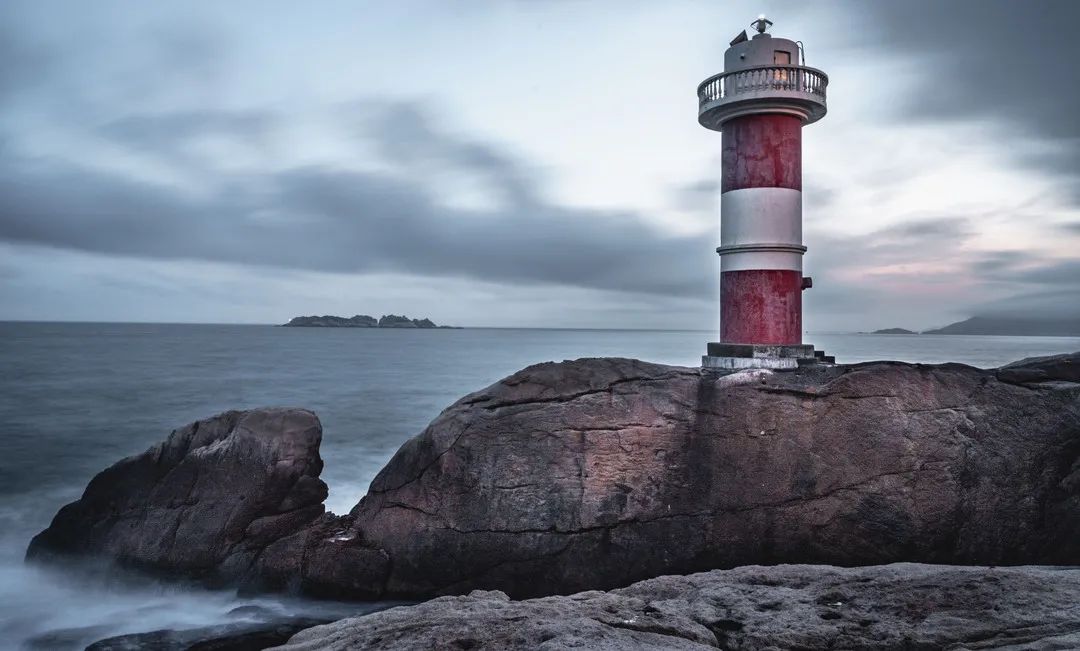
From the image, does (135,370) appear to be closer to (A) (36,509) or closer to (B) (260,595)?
(A) (36,509)

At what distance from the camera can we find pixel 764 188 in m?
8.99

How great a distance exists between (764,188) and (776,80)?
1265 millimetres

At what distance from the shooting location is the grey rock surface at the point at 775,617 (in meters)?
3.45

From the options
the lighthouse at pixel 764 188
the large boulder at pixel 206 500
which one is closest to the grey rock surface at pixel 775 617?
the large boulder at pixel 206 500

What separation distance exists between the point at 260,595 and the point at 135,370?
3782cm

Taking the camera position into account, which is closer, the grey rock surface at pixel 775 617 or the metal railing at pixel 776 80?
the grey rock surface at pixel 775 617

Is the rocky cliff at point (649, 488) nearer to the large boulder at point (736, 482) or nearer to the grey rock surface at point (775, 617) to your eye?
the large boulder at point (736, 482)

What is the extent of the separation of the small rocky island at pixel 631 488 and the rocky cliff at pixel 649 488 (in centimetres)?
2

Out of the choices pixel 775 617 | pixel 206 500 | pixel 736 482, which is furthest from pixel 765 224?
pixel 206 500

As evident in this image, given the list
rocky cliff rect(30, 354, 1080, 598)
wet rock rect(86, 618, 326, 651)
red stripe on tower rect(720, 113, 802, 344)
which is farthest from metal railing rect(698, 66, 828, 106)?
wet rock rect(86, 618, 326, 651)

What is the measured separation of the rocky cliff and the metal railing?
3.66 meters

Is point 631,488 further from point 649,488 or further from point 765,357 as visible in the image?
point 765,357

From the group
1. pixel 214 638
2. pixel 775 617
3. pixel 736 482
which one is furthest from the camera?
pixel 736 482

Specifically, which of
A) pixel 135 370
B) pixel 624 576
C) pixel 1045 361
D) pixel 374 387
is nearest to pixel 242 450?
pixel 624 576
